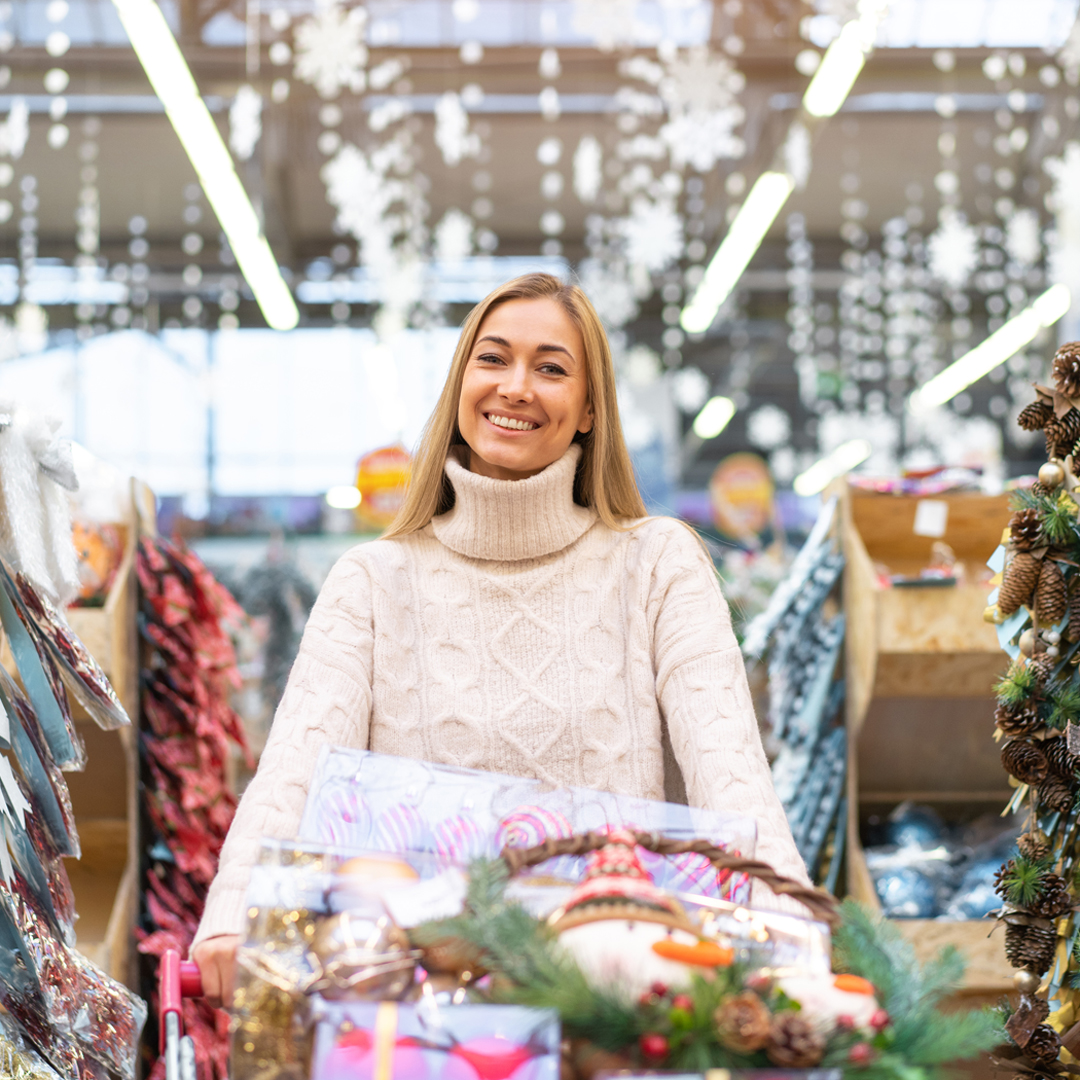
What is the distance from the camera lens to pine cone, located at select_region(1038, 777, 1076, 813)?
201 cm

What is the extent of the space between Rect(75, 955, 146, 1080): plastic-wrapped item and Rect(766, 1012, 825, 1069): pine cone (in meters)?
1.25

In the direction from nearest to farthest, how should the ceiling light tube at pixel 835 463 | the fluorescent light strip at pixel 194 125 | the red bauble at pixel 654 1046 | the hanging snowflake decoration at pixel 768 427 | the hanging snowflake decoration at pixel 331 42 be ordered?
the red bauble at pixel 654 1046 → the fluorescent light strip at pixel 194 125 → the hanging snowflake decoration at pixel 331 42 → the hanging snowflake decoration at pixel 768 427 → the ceiling light tube at pixel 835 463

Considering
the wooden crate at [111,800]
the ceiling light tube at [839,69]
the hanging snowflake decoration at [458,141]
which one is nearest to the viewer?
the wooden crate at [111,800]

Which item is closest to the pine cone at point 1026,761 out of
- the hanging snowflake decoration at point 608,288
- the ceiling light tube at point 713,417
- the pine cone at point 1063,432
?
the pine cone at point 1063,432

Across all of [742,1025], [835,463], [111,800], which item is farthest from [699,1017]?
[835,463]

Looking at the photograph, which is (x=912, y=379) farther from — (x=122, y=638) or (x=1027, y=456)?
(x=122, y=638)

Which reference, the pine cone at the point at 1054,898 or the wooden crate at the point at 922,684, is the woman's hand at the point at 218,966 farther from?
the wooden crate at the point at 922,684

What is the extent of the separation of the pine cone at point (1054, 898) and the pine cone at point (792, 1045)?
132cm

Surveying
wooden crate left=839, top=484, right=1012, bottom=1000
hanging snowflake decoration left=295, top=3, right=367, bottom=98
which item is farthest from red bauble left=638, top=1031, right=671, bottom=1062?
hanging snowflake decoration left=295, top=3, right=367, bottom=98

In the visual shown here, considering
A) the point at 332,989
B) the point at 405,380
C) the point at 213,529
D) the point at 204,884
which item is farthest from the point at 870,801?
the point at 213,529

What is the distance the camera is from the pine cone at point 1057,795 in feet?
6.59

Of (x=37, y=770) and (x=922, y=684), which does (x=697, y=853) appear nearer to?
(x=37, y=770)

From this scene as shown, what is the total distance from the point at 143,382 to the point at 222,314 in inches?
56.8

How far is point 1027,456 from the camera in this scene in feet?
57.7
